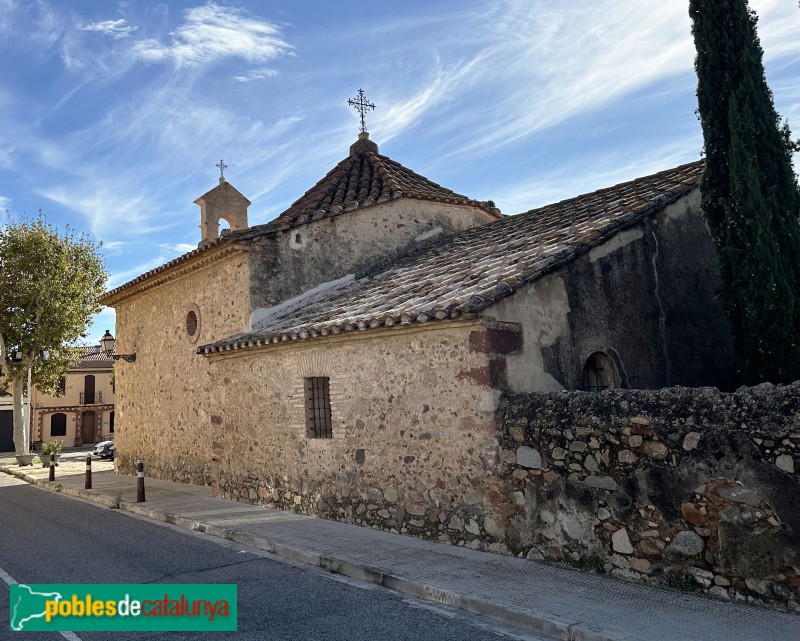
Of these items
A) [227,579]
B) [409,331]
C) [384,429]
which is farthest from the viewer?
[384,429]

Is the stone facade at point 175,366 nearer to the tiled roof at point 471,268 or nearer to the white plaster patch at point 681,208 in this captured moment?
the tiled roof at point 471,268

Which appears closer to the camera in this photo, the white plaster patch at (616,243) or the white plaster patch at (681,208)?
the white plaster patch at (616,243)

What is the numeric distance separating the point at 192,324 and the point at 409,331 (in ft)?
26.8

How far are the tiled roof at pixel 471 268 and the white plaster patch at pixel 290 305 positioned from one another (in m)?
0.02

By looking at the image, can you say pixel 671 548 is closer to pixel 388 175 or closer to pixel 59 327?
pixel 388 175

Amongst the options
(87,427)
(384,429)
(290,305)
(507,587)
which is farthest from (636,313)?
(87,427)

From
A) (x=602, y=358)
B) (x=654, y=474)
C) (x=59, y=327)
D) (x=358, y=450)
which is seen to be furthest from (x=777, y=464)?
(x=59, y=327)

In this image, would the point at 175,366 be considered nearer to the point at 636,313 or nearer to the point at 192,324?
the point at 192,324

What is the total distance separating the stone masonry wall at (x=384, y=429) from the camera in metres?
7.60

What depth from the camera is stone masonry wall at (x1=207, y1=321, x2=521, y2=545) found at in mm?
7598

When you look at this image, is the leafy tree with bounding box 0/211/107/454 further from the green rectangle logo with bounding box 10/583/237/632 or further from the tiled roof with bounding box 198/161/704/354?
the green rectangle logo with bounding box 10/583/237/632

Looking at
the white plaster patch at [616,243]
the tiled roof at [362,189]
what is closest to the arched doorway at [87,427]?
the tiled roof at [362,189]

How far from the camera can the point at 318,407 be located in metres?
10.1

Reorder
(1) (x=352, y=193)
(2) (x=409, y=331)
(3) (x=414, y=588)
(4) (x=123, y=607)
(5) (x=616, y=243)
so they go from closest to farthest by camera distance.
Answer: (4) (x=123, y=607)
(3) (x=414, y=588)
(2) (x=409, y=331)
(5) (x=616, y=243)
(1) (x=352, y=193)
